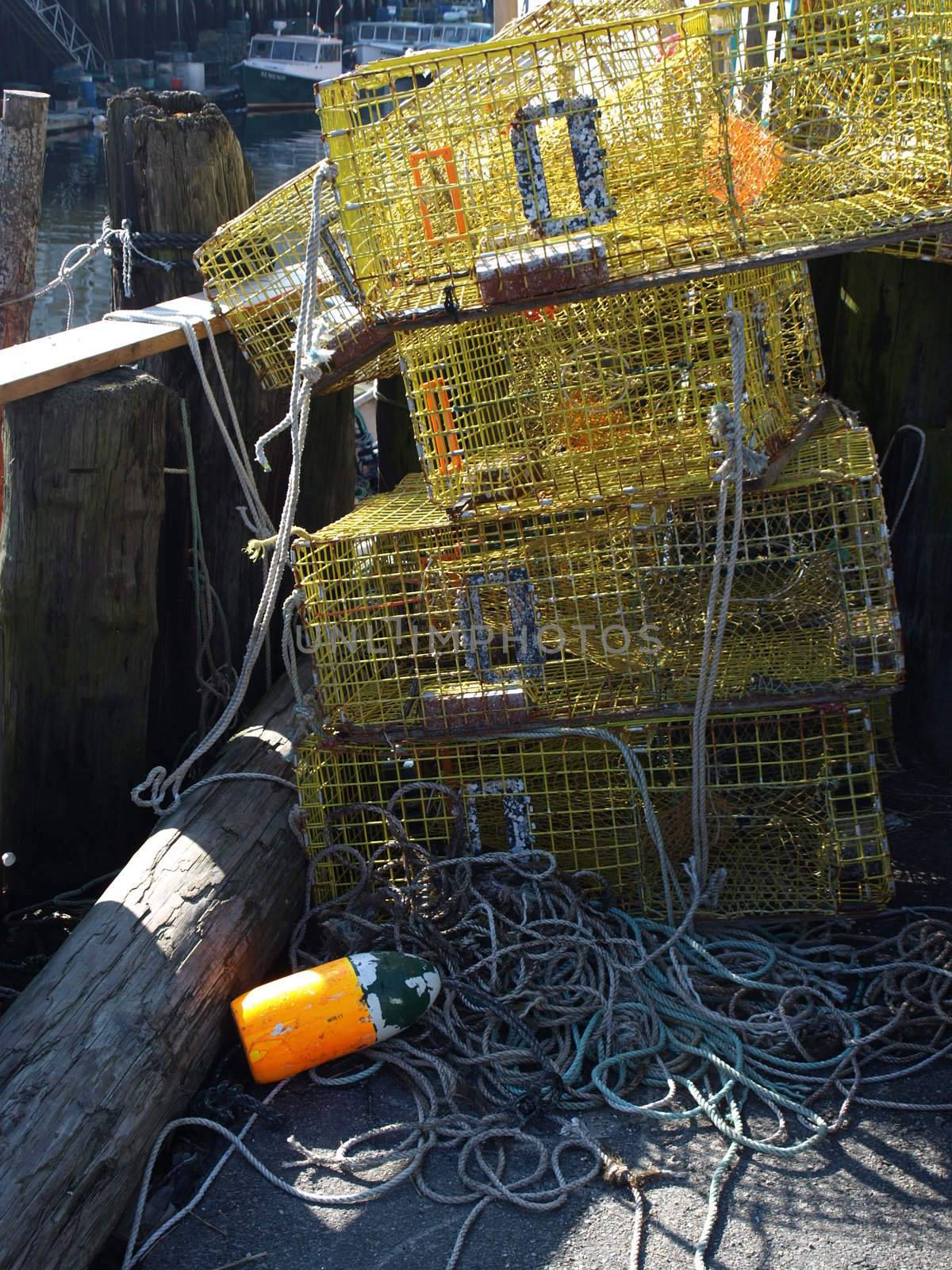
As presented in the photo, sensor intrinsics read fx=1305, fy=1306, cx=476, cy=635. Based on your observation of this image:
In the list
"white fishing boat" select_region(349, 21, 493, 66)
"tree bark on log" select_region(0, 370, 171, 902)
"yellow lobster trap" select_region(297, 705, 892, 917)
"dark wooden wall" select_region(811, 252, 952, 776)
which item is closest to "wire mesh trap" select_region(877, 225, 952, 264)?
"dark wooden wall" select_region(811, 252, 952, 776)

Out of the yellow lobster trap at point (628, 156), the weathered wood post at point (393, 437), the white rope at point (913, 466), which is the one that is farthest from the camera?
the weathered wood post at point (393, 437)

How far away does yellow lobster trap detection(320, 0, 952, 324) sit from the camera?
2.66 metres

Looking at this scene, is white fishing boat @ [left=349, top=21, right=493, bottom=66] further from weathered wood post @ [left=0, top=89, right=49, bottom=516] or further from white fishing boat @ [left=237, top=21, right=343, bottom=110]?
weathered wood post @ [left=0, top=89, right=49, bottom=516]

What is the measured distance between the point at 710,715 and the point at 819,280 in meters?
2.06

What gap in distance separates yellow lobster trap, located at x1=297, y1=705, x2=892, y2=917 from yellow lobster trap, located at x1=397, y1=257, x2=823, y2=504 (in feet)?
1.97

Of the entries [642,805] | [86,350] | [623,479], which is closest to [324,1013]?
[642,805]

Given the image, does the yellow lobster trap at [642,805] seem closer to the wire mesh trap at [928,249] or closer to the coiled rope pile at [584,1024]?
the coiled rope pile at [584,1024]

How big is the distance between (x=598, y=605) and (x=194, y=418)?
5.46 feet

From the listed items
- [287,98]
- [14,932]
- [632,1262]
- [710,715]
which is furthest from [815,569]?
[287,98]

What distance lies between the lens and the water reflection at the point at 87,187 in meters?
19.3

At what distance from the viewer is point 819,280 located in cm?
445

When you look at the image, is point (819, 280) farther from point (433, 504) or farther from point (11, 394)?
point (11, 394)

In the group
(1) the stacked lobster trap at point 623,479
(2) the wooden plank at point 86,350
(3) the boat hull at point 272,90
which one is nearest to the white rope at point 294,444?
(1) the stacked lobster trap at point 623,479

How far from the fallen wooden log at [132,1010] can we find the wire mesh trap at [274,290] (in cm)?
129
